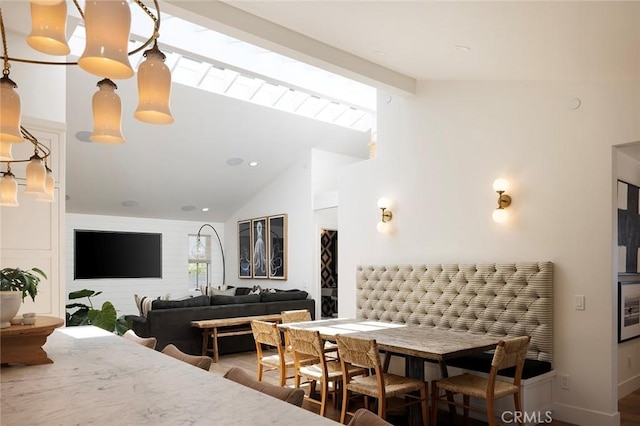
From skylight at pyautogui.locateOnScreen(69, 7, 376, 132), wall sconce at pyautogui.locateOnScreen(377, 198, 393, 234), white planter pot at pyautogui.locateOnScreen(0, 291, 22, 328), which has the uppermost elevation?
skylight at pyautogui.locateOnScreen(69, 7, 376, 132)

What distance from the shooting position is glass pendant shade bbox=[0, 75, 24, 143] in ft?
5.55

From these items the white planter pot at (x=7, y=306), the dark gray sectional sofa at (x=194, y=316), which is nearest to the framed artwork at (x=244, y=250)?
the dark gray sectional sofa at (x=194, y=316)

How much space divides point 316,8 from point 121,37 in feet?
8.83

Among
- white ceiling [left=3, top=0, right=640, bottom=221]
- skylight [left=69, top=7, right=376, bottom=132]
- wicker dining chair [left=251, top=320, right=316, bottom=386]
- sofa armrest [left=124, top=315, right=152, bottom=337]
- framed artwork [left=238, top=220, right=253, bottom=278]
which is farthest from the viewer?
framed artwork [left=238, top=220, right=253, bottom=278]

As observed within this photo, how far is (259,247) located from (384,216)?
17.0 feet

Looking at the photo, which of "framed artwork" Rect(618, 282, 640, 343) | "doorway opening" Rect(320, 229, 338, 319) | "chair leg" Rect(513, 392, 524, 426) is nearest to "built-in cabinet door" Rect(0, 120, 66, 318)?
"chair leg" Rect(513, 392, 524, 426)

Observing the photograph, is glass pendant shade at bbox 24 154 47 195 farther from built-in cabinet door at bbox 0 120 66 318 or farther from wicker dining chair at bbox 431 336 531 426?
wicker dining chair at bbox 431 336 531 426

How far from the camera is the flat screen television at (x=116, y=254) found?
10.1m

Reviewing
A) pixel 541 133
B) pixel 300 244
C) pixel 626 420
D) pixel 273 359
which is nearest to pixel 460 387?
pixel 626 420

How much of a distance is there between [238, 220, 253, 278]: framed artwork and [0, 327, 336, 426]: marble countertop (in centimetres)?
895

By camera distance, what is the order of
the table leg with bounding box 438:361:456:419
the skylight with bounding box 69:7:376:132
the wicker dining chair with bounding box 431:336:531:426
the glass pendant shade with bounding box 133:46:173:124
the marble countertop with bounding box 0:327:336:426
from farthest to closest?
the skylight with bounding box 69:7:376:132
the table leg with bounding box 438:361:456:419
the wicker dining chair with bounding box 431:336:531:426
the glass pendant shade with bounding box 133:46:173:124
the marble countertop with bounding box 0:327:336:426

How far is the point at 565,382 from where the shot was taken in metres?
4.32

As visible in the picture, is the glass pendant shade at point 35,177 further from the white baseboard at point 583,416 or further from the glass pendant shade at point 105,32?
the white baseboard at point 583,416

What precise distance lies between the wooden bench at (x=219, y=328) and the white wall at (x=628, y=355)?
4533mm
